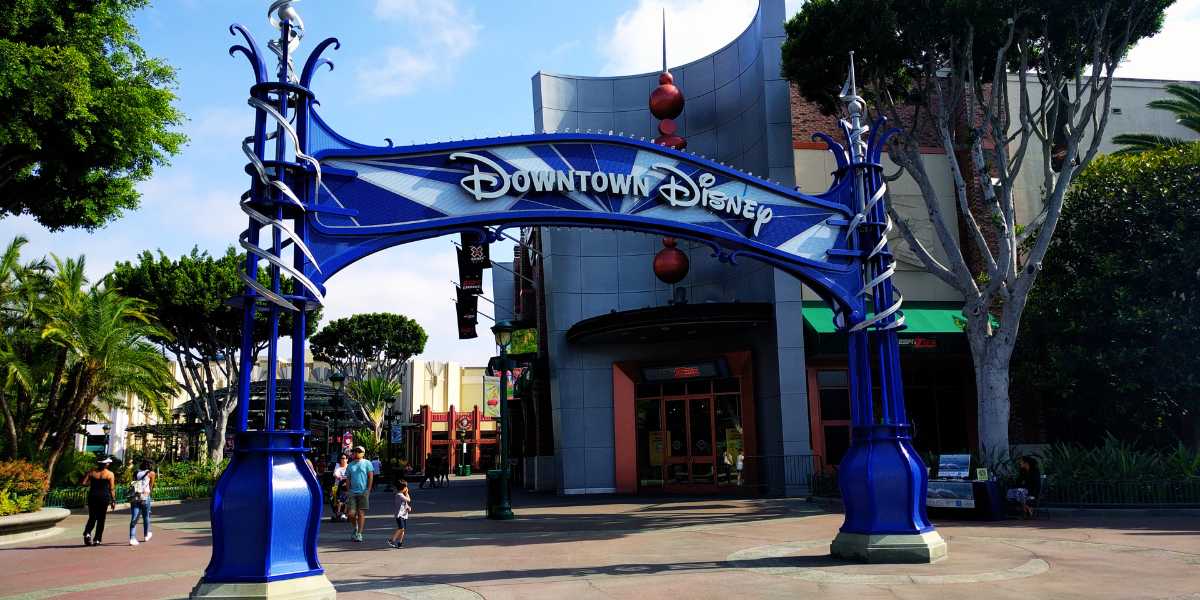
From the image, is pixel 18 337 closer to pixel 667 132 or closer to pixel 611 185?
pixel 667 132

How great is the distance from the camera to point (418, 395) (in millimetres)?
75938

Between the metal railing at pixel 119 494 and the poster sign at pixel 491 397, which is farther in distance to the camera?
the poster sign at pixel 491 397

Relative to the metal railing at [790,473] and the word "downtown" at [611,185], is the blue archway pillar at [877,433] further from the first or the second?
the metal railing at [790,473]

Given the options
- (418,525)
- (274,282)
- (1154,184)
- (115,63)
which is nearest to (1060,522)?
(1154,184)

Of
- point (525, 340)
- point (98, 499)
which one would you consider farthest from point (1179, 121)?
point (98, 499)

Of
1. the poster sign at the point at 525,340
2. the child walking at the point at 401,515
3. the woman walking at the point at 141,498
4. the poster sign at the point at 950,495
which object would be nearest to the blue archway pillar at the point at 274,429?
the child walking at the point at 401,515

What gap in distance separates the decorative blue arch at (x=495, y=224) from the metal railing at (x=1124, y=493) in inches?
353

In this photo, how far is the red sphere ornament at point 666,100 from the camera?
27.3 m

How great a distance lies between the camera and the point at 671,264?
1060 inches

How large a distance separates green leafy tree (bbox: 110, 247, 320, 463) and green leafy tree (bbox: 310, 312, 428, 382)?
23.6 meters

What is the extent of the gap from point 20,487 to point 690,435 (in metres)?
18.4

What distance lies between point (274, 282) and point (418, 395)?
2689 inches

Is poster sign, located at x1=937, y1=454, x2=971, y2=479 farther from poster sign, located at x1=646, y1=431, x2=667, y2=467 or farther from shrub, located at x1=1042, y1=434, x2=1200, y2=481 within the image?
poster sign, located at x1=646, y1=431, x2=667, y2=467

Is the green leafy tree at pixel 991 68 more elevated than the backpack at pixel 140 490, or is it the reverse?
the green leafy tree at pixel 991 68
